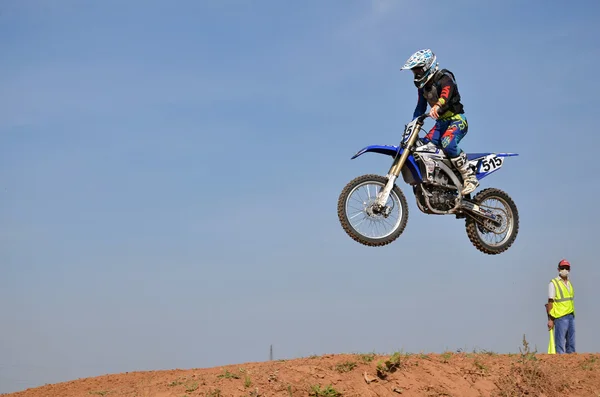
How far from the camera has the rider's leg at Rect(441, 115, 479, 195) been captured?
1330cm

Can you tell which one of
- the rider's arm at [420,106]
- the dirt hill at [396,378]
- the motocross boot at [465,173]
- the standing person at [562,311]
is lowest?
the dirt hill at [396,378]

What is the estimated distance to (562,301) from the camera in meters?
13.7

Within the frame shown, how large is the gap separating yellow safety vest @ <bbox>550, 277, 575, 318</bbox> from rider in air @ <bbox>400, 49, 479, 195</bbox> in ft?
8.08

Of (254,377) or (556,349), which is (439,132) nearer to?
(556,349)

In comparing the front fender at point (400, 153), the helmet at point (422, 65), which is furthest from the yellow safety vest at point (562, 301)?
the helmet at point (422, 65)

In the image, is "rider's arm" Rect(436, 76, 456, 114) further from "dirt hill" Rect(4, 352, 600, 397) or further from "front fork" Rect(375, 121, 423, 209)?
"dirt hill" Rect(4, 352, 600, 397)

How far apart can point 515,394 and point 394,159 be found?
4.47 meters

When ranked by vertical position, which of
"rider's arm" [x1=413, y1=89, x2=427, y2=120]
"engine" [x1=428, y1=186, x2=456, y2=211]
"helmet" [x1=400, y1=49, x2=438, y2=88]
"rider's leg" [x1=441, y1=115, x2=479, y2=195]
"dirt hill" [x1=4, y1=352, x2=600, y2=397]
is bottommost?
"dirt hill" [x1=4, y1=352, x2=600, y2=397]

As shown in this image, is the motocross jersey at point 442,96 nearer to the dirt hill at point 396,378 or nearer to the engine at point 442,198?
the engine at point 442,198

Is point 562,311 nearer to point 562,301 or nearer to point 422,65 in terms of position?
point 562,301

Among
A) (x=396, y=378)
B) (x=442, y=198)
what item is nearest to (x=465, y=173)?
(x=442, y=198)

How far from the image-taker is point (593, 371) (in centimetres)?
1102

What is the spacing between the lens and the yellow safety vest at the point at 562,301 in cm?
1370

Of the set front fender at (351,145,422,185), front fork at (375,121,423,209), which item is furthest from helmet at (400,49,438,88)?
front fender at (351,145,422,185)
